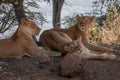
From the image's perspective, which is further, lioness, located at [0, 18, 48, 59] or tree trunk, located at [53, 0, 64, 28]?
tree trunk, located at [53, 0, 64, 28]

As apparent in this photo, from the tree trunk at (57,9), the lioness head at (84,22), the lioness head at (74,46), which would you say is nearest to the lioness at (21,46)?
the lioness head at (74,46)

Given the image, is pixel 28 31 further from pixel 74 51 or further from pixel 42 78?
pixel 42 78

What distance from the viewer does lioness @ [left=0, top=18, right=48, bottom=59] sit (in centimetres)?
691

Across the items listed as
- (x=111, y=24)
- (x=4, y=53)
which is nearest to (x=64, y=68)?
(x=4, y=53)

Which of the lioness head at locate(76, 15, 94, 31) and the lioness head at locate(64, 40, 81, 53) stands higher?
the lioness head at locate(76, 15, 94, 31)

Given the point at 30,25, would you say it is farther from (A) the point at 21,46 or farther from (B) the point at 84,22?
(B) the point at 84,22

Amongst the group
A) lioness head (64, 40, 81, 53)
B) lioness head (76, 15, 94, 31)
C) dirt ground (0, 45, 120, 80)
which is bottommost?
dirt ground (0, 45, 120, 80)

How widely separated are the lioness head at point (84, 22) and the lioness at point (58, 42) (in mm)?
313

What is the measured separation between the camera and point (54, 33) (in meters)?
7.46

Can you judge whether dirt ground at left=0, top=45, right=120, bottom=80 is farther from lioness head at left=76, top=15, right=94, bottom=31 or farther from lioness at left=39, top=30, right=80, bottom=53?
lioness head at left=76, top=15, right=94, bottom=31

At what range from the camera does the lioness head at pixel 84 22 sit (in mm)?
7452

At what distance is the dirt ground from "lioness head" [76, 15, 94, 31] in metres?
0.97

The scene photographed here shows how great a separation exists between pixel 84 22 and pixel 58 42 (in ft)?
2.06

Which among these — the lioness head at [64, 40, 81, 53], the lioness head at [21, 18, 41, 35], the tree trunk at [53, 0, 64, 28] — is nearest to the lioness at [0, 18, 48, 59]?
the lioness head at [21, 18, 41, 35]
